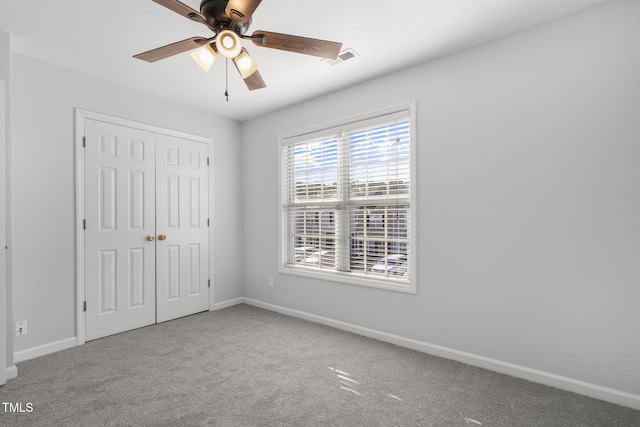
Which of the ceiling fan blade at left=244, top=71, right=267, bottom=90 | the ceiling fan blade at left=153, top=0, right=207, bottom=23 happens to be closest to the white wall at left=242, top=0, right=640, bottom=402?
the ceiling fan blade at left=244, top=71, right=267, bottom=90

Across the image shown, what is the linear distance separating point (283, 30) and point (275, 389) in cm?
256

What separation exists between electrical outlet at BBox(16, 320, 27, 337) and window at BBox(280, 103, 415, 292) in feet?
7.94

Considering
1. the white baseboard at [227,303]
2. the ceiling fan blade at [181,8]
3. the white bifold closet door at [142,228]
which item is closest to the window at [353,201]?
the white baseboard at [227,303]

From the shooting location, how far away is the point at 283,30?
239 cm

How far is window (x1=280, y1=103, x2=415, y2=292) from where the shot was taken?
3039 millimetres

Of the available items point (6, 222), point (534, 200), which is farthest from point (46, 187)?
point (534, 200)

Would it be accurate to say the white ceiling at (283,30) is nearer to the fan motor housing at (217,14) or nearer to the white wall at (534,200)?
the white wall at (534,200)

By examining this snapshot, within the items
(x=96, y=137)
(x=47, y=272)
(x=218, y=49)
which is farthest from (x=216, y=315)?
(x=218, y=49)

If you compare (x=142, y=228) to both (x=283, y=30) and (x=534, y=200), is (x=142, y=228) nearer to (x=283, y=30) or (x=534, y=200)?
(x=283, y=30)

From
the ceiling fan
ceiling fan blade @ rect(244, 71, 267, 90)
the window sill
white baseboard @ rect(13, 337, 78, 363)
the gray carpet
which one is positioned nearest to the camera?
the ceiling fan

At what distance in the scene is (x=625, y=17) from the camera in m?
2.03

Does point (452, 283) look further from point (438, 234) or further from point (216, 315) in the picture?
point (216, 315)

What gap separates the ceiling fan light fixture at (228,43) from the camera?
70.9 inches

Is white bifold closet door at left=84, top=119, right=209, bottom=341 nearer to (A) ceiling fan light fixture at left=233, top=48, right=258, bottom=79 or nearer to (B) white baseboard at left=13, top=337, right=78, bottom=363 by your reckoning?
(B) white baseboard at left=13, top=337, right=78, bottom=363
